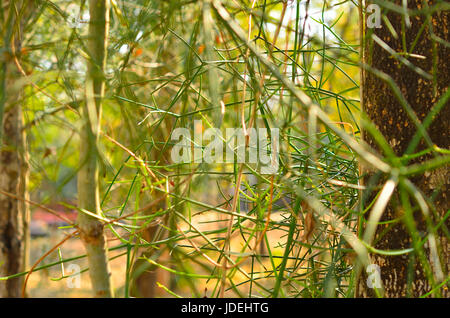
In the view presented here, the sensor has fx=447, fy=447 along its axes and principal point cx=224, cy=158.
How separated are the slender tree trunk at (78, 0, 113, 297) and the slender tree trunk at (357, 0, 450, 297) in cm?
22

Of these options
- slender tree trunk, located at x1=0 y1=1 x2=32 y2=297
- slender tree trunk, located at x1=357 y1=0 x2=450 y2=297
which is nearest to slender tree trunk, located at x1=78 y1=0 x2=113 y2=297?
slender tree trunk, located at x1=357 y1=0 x2=450 y2=297

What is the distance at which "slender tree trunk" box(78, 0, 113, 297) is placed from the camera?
1.08 feet

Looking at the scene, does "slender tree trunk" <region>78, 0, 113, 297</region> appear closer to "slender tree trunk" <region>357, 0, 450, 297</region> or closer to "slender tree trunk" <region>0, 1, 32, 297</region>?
"slender tree trunk" <region>357, 0, 450, 297</region>

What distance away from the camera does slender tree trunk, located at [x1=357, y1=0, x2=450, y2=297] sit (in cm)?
38

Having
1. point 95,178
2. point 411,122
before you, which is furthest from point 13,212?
point 411,122

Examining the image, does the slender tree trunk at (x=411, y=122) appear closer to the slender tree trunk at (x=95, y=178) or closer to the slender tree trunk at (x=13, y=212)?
the slender tree trunk at (x=95, y=178)

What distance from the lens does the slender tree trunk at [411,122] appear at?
1.24ft

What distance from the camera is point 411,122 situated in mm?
385

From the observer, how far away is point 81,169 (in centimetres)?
33

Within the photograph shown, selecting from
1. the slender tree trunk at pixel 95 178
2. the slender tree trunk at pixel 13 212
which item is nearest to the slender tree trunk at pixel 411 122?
the slender tree trunk at pixel 95 178

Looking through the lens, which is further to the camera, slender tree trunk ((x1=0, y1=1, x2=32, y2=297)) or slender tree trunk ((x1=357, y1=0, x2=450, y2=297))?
slender tree trunk ((x1=0, y1=1, x2=32, y2=297))

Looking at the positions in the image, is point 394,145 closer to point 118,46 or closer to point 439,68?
point 439,68

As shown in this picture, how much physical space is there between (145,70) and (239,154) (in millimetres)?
1260

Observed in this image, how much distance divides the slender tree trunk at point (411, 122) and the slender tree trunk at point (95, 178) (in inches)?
8.6
